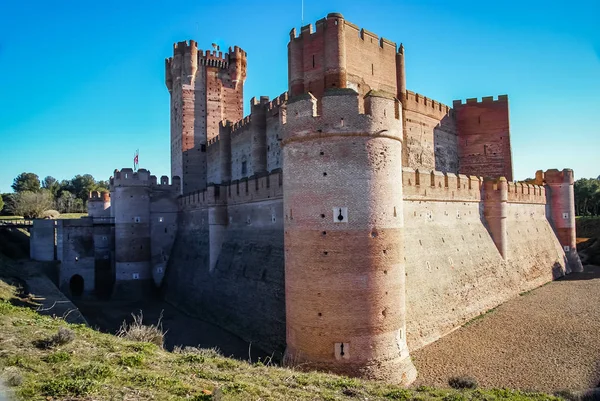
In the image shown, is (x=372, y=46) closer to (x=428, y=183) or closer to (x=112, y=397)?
(x=428, y=183)

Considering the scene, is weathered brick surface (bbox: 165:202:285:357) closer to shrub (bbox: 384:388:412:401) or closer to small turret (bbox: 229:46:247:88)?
shrub (bbox: 384:388:412:401)

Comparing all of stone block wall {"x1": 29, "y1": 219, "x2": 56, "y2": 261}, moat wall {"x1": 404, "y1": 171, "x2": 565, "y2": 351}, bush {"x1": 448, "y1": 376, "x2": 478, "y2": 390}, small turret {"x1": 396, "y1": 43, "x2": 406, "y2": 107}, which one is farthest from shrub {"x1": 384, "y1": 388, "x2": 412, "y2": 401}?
stone block wall {"x1": 29, "y1": 219, "x2": 56, "y2": 261}

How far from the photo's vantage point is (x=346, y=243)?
423 inches

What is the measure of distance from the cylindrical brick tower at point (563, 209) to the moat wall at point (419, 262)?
331cm

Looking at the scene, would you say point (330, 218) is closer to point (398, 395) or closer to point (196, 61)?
point (398, 395)

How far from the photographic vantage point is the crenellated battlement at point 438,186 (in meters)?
15.1

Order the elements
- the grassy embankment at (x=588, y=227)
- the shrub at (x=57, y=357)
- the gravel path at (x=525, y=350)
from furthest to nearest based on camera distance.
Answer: the grassy embankment at (x=588, y=227) → the gravel path at (x=525, y=350) → the shrub at (x=57, y=357)

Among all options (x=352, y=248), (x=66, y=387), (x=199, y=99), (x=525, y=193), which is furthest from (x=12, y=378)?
(x=199, y=99)

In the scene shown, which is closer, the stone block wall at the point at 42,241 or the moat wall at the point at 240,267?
the moat wall at the point at 240,267

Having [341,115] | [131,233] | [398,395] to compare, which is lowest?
[398,395]

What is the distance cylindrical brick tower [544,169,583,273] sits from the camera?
26.8m

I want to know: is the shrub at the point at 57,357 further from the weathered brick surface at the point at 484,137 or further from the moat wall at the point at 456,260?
the weathered brick surface at the point at 484,137

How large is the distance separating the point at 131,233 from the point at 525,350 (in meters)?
23.5

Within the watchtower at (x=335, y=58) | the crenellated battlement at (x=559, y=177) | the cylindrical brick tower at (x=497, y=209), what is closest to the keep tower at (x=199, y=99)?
the watchtower at (x=335, y=58)
